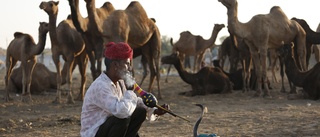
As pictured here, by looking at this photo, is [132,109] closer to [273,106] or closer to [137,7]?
[273,106]

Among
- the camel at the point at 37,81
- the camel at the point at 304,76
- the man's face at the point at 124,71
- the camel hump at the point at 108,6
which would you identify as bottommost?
the camel at the point at 37,81

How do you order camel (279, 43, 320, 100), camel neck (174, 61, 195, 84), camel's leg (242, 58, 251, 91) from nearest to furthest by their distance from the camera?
1. camel (279, 43, 320, 100)
2. camel neck (174, 61, 195, 84)
3. camel's leg (242, 58, 251, 91)

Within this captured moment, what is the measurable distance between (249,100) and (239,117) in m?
3.40

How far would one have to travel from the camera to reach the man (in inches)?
172

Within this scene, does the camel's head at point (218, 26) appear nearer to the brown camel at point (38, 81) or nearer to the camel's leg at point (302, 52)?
the camel's leg at point (302, 52)

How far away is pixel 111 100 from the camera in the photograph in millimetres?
4352

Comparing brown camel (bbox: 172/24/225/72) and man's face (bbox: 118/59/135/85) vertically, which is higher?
man's face (bbox: 118/59/135/85)

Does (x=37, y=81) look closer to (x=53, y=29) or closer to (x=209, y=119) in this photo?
(x=53, y=29)

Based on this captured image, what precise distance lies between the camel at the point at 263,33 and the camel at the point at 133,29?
1965mm

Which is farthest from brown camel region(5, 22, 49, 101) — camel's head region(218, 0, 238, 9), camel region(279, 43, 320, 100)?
camel region(279, 43, 320, 100)

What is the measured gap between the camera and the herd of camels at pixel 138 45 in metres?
11.4

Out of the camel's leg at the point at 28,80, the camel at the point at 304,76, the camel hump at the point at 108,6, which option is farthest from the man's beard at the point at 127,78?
the camel hump at the point at 108,6

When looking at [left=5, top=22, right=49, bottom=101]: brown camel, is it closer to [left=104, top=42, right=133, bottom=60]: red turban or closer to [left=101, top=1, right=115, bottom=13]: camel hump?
[left=101, top=1, right=115, bottom=13]: camel hump

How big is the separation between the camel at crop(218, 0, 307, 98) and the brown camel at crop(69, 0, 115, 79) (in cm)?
317
